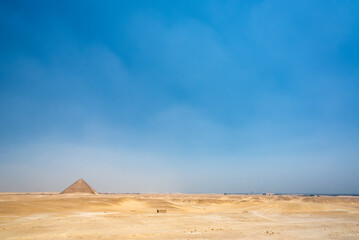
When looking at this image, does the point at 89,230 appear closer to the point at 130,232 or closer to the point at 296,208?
the point at 130,232

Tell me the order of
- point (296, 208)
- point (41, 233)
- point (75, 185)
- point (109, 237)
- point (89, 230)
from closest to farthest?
point (109, 237) < point (41, 233) < point (89, 230) < point (296, 208) < point (75, 185)

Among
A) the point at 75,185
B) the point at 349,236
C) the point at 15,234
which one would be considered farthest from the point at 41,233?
the point at 75,185

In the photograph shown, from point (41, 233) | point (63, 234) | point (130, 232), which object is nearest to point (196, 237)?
point (130, 232)

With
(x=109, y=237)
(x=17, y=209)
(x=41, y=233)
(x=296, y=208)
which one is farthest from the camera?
(x=296, y=208)

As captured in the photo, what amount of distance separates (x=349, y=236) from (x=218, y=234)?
9050 millimetres

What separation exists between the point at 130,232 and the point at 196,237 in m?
4.64

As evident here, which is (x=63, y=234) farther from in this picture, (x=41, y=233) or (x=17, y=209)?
(x=17, y=209)

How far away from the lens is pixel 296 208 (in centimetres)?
4194

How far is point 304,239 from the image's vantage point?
47.2ft

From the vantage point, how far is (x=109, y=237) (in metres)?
14.0

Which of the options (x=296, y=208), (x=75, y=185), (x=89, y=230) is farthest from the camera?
(x=75, y=185)

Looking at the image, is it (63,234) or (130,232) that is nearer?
(63,234)

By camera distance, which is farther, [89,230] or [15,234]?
[89,230]

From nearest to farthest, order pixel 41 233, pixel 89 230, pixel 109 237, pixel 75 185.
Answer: pixel 109 237 → pixel 41 233 → pixel 89 230 → pixel 75 185
